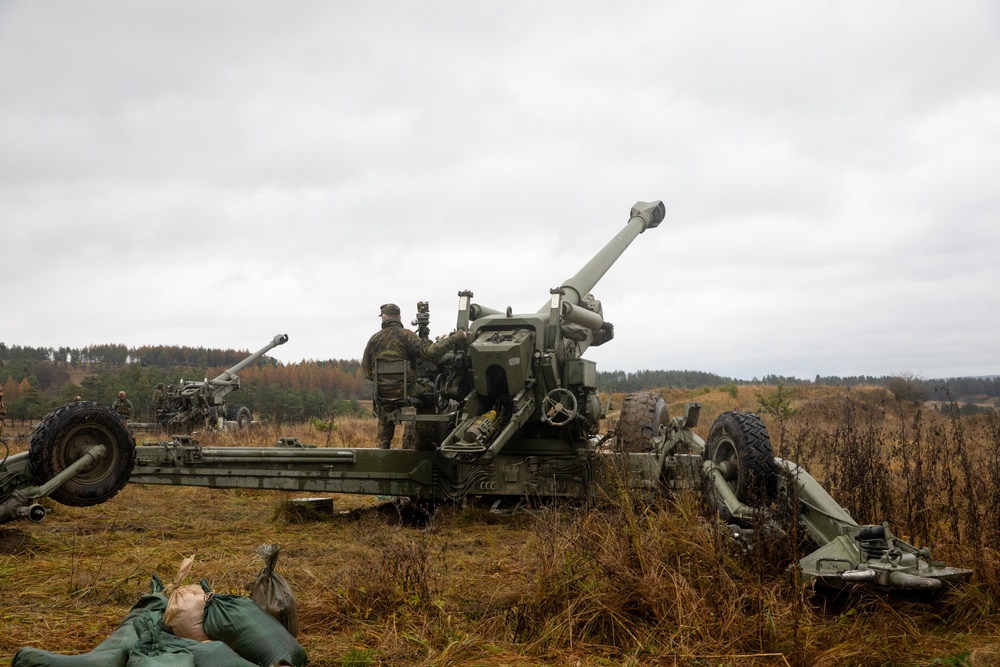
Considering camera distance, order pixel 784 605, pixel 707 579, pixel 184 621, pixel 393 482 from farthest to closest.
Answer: pixel 393 482 < pixel 707 579 < pixel 784 605 < pixel 184 621

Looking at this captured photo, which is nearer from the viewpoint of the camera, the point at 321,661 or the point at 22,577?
the point at 321,661

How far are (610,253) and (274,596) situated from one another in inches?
305

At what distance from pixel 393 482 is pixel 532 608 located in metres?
4.19

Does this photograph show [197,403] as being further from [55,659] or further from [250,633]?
[55,659]

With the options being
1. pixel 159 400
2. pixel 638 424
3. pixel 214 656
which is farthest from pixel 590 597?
pixel 159 400

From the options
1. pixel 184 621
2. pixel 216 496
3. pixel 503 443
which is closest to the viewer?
pixel 184 621

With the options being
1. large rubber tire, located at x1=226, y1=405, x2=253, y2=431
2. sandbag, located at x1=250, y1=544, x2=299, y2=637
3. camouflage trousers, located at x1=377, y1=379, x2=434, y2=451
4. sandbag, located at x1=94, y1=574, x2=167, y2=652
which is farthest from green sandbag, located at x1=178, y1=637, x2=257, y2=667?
large rubber tire, located at x1=226, y1=405, x2=253, y2=431

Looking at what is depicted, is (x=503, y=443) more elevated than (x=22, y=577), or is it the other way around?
(x=503, y=443)

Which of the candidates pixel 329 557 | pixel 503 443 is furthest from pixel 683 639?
pixel 503 443

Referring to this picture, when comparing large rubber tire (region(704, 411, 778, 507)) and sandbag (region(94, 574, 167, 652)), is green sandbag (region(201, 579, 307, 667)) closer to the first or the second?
sandbag (region(94, 574, 167, 652))

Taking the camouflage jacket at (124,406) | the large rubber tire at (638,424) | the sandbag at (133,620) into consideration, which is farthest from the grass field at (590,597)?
the camouflage jacket at (124,406)

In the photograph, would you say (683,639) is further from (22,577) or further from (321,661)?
(22,577)

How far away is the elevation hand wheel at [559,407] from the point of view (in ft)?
25.7

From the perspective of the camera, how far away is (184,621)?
3.79 meters
